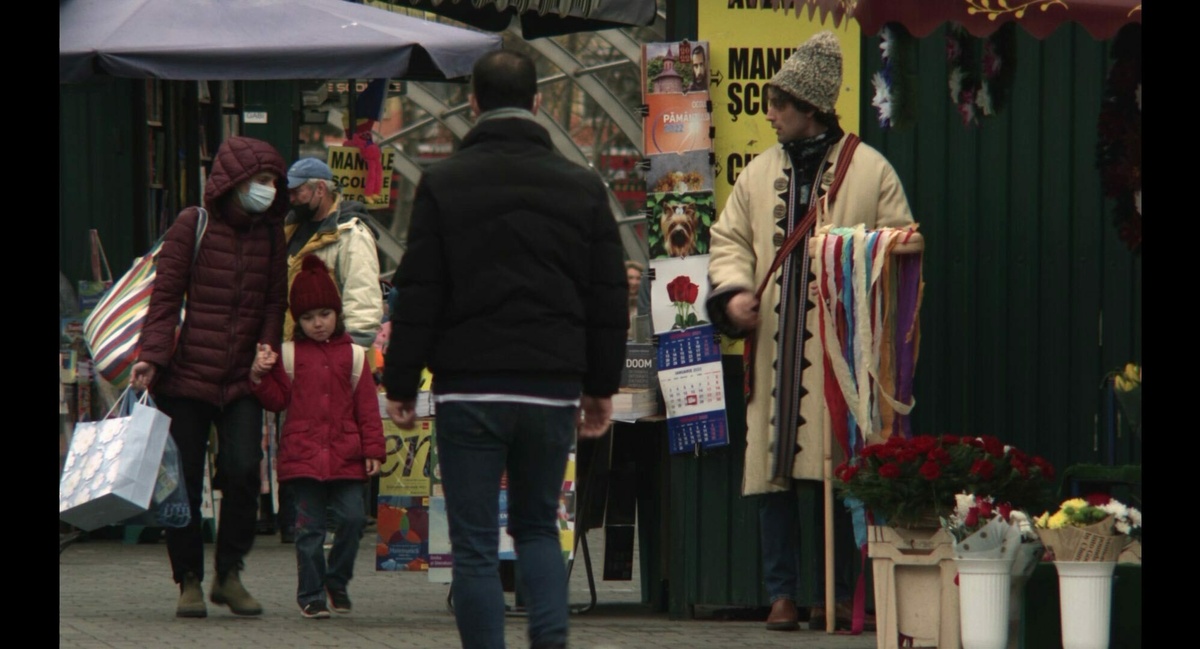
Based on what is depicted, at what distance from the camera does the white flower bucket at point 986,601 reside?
23.0ft

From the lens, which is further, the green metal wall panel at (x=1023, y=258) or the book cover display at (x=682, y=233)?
the book cover display at (x=682, y=233)

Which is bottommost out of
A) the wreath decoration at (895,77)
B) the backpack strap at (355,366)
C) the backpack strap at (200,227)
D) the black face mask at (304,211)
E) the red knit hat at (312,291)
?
the backpack strap at (355,366)

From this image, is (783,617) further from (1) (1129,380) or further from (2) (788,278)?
(1) (1129,380)

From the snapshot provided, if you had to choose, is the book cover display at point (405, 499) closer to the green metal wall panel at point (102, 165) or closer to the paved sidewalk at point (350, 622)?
the paved sidewalk at point (350, 622)

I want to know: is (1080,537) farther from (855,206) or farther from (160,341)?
(160,341)

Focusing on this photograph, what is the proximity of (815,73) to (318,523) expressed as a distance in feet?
9.47

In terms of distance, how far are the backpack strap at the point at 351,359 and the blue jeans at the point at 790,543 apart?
1859mm

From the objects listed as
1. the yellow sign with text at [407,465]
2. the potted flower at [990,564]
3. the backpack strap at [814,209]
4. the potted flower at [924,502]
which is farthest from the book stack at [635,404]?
the potted flower at [990,564]

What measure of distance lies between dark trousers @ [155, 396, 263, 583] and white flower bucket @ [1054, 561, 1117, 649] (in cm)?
361

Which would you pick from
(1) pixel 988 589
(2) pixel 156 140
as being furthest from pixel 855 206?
(2) pixel 156 140

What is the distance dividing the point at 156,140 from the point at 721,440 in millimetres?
6438

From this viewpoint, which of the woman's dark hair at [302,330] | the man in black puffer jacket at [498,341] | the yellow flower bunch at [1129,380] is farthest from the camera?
the woman's dark hair at [302,330]

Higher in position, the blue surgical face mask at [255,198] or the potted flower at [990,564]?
the blue surgical face mask at [255,198]

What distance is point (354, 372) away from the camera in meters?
9.09
